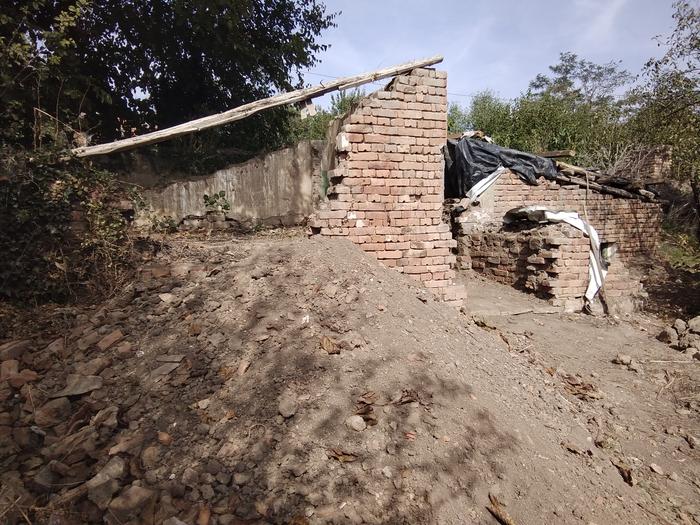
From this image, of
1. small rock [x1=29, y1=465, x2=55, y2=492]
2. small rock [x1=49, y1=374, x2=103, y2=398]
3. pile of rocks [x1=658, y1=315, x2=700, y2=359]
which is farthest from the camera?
pile of rocks [x1=658, y1=315, x2=700, y2=359]

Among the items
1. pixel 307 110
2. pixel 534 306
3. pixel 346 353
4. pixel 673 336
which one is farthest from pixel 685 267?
pixel 346 353

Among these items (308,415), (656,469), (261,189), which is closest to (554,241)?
(656,469)

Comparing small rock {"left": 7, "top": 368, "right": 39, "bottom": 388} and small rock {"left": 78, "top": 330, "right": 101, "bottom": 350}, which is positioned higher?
small rock {"left": 78, "top": 330, "right": 101, "bottom": 350}

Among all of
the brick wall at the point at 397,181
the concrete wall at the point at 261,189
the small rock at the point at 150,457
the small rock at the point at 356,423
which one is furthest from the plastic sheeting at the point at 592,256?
the small rock at the point at 150,457

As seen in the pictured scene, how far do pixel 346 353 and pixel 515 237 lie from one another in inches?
208

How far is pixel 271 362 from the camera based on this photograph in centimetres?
251

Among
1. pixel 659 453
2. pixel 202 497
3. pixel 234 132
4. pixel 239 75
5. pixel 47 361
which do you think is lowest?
pixel 659 453

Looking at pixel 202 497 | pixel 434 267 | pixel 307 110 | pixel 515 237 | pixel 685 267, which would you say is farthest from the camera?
pixel 685 267

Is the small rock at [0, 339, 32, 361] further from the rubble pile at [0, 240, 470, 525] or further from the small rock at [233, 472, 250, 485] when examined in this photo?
the small rock at [233, 472, 250, 485]

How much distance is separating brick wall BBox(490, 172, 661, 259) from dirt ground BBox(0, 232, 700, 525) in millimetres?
5344

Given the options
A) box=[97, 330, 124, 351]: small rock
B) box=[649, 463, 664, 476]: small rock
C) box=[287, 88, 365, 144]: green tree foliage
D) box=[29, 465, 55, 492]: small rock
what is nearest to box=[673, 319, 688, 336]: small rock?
box=[649, 463, 664, 476]: small rock

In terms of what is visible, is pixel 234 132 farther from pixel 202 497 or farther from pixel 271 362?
pixel 202 497

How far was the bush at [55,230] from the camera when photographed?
3.40 metres

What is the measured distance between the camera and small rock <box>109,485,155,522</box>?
167cm
